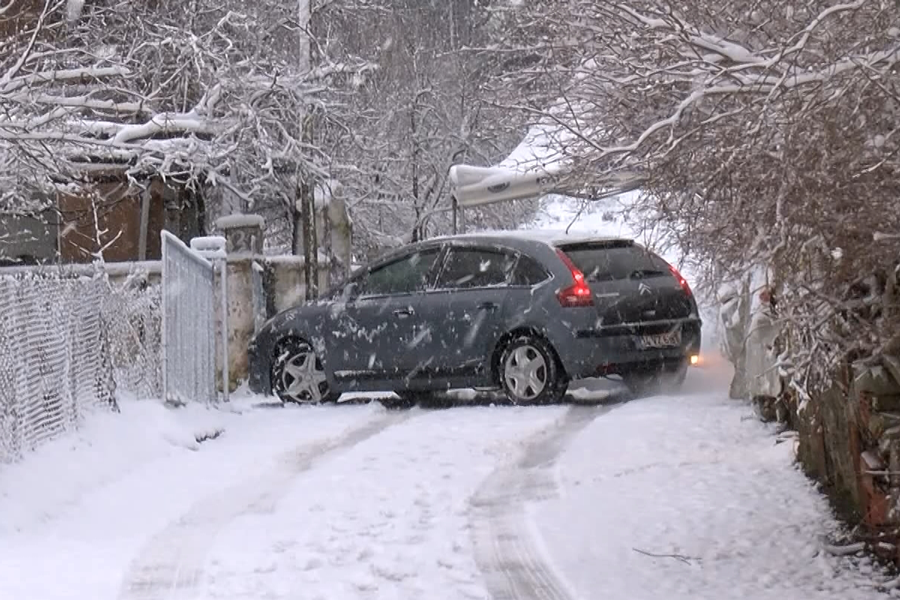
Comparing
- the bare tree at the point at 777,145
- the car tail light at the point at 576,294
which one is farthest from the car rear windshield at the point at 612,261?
the bare tree at the point at 777,145

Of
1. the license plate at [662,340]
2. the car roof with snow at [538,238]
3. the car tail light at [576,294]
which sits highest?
the car roof with snow at [538,238]

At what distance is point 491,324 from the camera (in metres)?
12.4

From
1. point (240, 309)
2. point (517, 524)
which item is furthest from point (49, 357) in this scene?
point (240, 309)

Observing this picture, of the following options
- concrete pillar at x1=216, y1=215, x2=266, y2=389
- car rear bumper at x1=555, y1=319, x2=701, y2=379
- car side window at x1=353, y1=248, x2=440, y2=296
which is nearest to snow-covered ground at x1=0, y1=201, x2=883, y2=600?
car rear bumper at x1=555, y1=319, x2=701, y2=379

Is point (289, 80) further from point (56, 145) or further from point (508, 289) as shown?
point (508, 289)

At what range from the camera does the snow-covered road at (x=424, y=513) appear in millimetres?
6348

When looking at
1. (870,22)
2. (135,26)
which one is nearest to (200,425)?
(135,26)

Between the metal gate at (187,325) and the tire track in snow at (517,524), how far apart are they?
282 cm

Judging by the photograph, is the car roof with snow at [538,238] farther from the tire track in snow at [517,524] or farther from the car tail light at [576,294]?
the tire track in snow at [517,524]

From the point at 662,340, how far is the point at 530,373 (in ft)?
3.75

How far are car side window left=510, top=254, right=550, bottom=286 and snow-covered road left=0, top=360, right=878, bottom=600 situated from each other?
167 cm

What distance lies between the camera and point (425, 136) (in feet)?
98.9

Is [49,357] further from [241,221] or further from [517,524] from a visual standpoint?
[241,221]

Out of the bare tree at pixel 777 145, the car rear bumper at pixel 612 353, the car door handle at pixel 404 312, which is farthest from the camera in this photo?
the car door handle at pixel 404 312
